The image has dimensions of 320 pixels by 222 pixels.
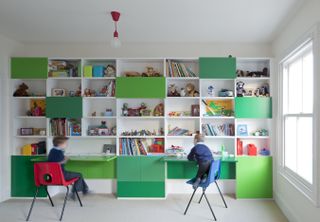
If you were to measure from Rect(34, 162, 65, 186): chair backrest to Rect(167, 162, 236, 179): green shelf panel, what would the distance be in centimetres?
177

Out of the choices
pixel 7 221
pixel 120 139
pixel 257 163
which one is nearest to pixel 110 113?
pixel 120 139

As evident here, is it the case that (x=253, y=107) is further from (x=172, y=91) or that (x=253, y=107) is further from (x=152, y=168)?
(x=152, y=168)

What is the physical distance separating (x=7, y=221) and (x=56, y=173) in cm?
87

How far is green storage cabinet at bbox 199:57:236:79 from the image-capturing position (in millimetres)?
4332

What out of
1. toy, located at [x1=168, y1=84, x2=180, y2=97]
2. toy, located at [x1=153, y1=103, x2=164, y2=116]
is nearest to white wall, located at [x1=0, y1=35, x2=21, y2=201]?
toy, located at [x1=153, y1=103, x2=164, y2=116]

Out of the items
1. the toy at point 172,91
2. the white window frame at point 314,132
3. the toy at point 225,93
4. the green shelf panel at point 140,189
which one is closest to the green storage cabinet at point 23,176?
the green shelf panel at point 140,189

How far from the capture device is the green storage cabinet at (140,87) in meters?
4.37

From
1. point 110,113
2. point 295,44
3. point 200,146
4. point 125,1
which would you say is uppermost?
point 125,1

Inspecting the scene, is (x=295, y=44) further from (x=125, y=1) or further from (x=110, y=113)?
(x=110, y=113)

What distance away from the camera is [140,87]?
4.39m

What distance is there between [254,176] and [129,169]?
6.54 feet

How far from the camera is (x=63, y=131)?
452 cm

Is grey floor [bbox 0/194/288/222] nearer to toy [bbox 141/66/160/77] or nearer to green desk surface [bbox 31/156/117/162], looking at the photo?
green desk surface [bbox 31/156/117/162]

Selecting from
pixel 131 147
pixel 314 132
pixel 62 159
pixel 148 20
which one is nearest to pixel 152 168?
pixel 131 147
